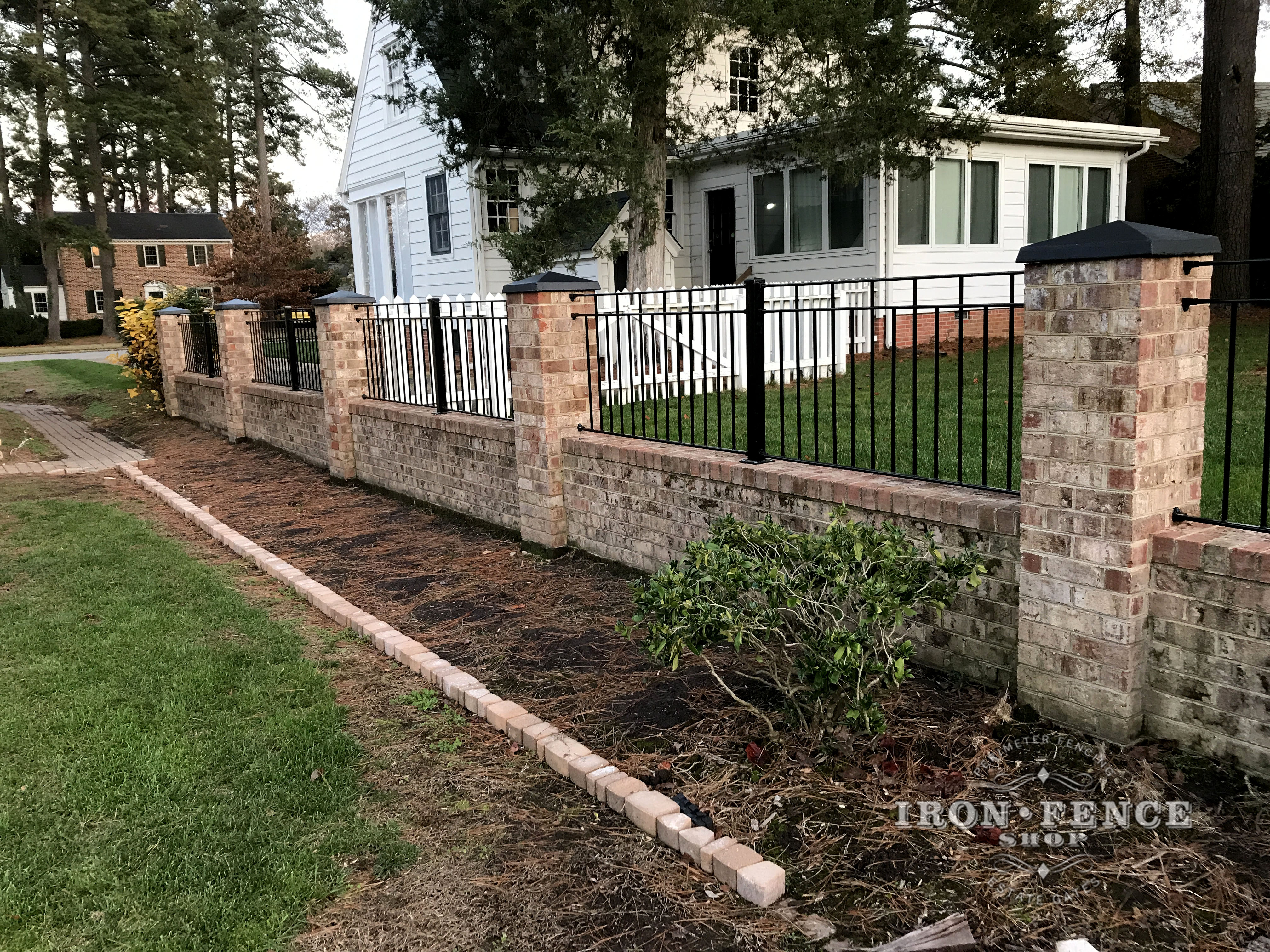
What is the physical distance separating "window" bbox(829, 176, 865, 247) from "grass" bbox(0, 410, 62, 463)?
453 inches

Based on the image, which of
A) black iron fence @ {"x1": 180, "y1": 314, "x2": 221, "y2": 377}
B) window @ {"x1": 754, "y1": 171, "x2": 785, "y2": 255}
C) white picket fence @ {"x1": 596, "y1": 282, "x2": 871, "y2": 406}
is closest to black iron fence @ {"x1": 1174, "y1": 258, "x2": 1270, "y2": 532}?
white picket fence @ {"x1": 596, "y1": 282, "x2": 871, "y2": 406}

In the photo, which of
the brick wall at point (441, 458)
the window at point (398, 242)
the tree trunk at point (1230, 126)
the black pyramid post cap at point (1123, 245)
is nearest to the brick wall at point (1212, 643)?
the black pyramid post cap at point (1123, 245)

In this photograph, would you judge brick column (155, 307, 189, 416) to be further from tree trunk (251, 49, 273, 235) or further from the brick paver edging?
tree trunk (251, 49, 273, 235)

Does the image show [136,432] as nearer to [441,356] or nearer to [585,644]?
[441,356]

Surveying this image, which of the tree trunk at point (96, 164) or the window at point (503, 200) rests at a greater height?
the tree trunk at point (96, 164)

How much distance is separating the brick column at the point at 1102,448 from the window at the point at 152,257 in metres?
58.6

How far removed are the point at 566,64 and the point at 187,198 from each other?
5631 cm

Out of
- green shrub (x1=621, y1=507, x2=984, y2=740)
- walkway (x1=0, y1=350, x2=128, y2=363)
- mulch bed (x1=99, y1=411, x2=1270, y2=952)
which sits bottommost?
mulch bed (x1=99, y1=411, x2=1270, y2=952)

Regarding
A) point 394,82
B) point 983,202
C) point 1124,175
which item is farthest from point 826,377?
point 394,82

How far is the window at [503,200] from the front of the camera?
13.8m

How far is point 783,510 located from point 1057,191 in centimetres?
1429

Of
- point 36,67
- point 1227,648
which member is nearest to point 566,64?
point 1227,648

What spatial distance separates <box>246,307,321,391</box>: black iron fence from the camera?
1163cm

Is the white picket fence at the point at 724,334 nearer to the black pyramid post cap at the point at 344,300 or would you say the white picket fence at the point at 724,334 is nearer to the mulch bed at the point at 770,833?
the black pyramid post cap at the point at 344,300
